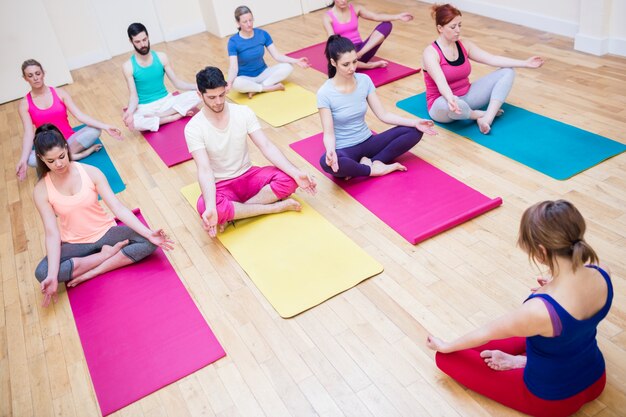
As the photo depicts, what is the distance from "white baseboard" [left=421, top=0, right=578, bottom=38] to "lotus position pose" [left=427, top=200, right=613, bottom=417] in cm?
404

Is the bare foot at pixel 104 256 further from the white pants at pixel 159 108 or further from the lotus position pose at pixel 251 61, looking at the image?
the lotus position pose at pixel 251 61

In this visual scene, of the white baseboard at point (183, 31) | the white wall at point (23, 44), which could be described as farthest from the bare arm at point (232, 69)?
the white baseboard at point (183, 31)

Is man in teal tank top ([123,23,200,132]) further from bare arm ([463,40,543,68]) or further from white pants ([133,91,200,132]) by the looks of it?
bare arm ([463,40,543,68])

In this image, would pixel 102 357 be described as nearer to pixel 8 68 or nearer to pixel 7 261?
pixel 7 261

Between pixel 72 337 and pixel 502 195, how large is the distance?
91.6 inches

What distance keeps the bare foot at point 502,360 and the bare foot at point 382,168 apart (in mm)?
1632

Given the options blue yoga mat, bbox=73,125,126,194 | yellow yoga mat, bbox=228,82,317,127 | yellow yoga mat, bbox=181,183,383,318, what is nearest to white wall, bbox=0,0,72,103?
blue yoga mat, bbox=73,125,126,194

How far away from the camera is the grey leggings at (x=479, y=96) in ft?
12.6

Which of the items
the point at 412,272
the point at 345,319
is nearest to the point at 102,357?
the point at 345,319

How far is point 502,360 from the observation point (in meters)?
2.00

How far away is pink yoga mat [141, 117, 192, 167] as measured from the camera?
4.28 meters

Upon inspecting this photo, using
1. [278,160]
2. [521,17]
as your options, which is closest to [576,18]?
[521,17]

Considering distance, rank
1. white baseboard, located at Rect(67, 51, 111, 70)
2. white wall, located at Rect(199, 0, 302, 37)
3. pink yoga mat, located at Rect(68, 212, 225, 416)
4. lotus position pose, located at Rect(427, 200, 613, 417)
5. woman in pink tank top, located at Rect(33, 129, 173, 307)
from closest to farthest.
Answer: lotus position pose, located at Rect(427, 200, 613, 417)
pink yoga mat, located at Rect(68, 212, 225, 416)
woman in pink tank top, located at Rect(33, 129, 173, 307)
white baseboard, located at Rect(67, 51, 111, 70)
white wall, located at Rect(199, 0, 302, 37)

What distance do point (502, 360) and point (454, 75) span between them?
2419 mm
